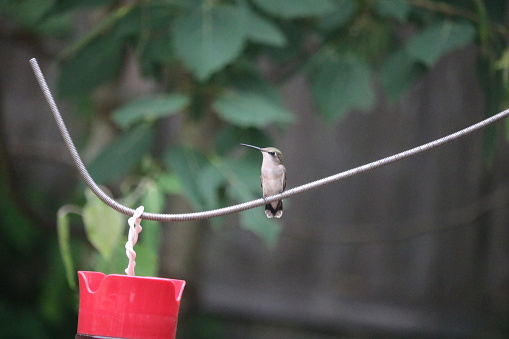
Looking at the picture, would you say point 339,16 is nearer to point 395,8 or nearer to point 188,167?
point 395,8

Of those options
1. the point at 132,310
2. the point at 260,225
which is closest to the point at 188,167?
the point at 260,225

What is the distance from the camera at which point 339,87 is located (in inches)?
132

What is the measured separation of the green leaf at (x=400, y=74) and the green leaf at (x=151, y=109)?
2.89 ft

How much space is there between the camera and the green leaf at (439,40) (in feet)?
10.1

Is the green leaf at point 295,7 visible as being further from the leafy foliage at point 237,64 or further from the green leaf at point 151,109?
the green leaf at point 151,109

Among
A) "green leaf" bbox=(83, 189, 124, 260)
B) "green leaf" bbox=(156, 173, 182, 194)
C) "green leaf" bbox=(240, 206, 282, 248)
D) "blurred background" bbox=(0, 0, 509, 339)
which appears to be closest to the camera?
"green leaf" bbox=(83, 189, 124, 260)

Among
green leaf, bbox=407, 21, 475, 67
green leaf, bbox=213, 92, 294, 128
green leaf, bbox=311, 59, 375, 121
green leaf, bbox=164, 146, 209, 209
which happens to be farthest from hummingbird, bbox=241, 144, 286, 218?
green leaf, bbox=407, 21, 475, 67

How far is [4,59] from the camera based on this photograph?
5957mm

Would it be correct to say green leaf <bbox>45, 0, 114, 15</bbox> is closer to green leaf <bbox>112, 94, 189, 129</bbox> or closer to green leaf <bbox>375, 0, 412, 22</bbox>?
green leaf <bbox>112, 94, 189, 129</bbox>

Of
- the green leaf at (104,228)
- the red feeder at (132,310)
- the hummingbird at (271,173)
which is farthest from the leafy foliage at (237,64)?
the red feeder at (132,310)

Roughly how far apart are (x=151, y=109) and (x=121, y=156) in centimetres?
26

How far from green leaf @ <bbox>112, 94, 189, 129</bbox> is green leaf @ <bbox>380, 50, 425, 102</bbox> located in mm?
882

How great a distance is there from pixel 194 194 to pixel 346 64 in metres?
0.92

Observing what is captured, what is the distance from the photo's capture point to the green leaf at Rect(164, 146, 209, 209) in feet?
9.99
